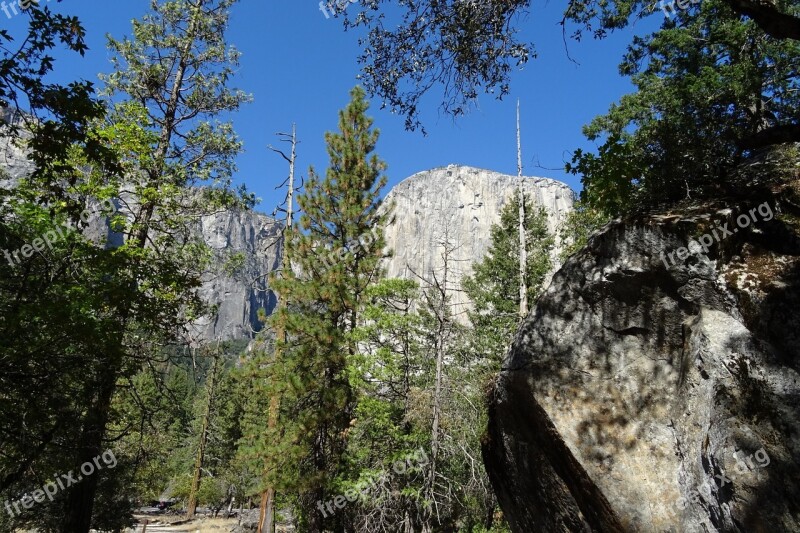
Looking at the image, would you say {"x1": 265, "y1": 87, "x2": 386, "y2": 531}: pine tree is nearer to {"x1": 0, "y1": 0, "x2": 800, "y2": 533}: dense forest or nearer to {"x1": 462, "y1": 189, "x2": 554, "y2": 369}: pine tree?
{"x1": 0, "y1": 0, "x2": 800, "y2": 533}: dense forest

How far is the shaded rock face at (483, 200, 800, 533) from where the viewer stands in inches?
112

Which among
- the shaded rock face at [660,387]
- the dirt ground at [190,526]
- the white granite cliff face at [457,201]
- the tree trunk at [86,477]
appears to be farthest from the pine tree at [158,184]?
the white granite cliff face at [457,201]

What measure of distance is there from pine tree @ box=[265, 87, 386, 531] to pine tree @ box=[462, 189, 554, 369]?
6.74 metres

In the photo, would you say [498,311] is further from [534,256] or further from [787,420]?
[787,420]

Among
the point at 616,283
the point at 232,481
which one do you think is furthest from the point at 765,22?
the point at 232,481

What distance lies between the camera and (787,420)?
276 cm

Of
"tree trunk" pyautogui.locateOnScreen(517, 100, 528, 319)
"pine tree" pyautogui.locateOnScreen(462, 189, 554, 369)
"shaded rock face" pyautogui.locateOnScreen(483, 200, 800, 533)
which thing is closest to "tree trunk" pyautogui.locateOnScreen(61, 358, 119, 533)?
"shaded rock face" pyautogui.locateOnScreen(483, 200, 800, 533)

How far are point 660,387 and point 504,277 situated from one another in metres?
18.1

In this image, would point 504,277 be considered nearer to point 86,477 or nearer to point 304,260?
point 304,260

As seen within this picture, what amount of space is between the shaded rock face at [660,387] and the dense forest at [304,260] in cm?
39

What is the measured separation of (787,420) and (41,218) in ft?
26.4

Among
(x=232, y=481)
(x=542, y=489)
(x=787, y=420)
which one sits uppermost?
(x=787, y=420)

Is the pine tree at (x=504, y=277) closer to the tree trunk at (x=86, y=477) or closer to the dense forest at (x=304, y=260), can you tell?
the dense forest at (x=304, y=260)

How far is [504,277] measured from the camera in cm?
2164
